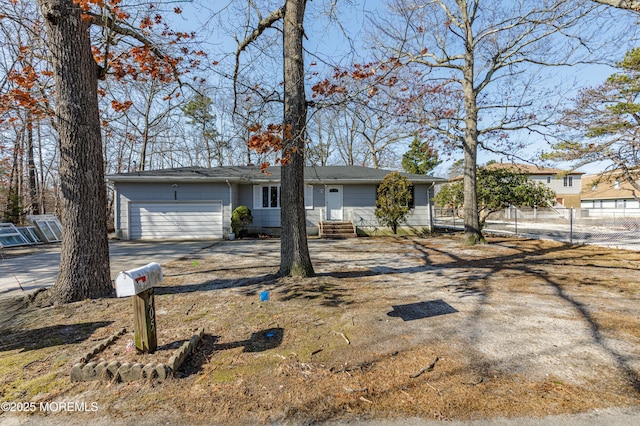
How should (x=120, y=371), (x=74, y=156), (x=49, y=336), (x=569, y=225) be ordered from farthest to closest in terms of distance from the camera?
(x=569, y=225) → (x=74, y=156) → (x=49, y=336) → (x=120, y=371)

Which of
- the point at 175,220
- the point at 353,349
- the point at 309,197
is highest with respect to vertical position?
the point at 309,197

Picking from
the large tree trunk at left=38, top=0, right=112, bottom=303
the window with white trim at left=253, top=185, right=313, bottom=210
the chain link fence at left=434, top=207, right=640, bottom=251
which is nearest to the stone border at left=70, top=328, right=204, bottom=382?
the large tree trunk at left=38, top=0, right=112, bottom=303

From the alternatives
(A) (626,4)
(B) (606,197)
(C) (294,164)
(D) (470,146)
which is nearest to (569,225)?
(D) (470,146)

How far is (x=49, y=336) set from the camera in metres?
3.09

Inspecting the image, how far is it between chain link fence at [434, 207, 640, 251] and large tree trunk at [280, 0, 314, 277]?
1054 cm

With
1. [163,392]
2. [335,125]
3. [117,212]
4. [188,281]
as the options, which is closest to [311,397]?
[163,392]

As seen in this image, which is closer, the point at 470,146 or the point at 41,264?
the point at 41,264

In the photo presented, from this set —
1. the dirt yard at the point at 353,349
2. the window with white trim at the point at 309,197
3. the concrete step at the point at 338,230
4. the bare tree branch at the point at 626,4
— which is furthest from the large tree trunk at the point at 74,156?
the window with white trim at the point at 309,197

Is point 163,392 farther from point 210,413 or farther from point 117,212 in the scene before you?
point 117,212

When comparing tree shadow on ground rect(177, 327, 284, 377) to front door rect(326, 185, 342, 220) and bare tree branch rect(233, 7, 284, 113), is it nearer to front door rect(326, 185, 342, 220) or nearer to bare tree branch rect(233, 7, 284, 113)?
bare tree branch rect(233, 7, 284, 113)

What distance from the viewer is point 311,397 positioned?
2.06 meters

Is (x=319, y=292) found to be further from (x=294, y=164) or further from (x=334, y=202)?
(x=334, y=202)

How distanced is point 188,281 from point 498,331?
4.93 metres

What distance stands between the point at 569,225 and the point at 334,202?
14.3m
